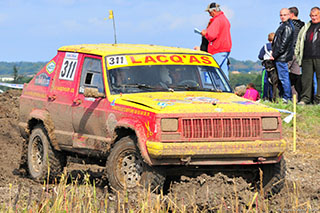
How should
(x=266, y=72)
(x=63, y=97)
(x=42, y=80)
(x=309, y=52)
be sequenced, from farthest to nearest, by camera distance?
(x=266, y=72), (x=309, y=52), (x=42, y=80), (x=63, y=97)

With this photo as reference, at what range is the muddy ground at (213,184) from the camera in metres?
8.45

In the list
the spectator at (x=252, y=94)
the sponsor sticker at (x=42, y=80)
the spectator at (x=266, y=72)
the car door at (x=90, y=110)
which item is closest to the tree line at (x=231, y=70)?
the spectator at (x=252, y=94)

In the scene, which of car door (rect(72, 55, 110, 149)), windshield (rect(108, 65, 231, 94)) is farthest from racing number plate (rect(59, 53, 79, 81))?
windshield (rect(108, 65, 231, 94))

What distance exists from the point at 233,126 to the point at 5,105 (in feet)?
41.7

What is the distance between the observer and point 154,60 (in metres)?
10.7

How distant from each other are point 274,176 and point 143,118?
181 cm

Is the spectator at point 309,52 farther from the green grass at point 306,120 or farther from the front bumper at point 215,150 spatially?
the front bumper at point 215,150

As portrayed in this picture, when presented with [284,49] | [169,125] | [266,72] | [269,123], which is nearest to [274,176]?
[269,123]

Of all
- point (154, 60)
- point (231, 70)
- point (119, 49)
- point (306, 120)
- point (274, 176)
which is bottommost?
point (231, 70)

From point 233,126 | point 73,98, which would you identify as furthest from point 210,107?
point 73,98

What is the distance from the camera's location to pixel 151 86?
10328mm

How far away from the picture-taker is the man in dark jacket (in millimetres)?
17359

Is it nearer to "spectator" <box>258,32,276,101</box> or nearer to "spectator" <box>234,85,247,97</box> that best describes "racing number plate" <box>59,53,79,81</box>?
"spectator" <box>234,85,247,97</box>

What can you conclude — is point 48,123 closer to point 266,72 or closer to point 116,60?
point 116,60
